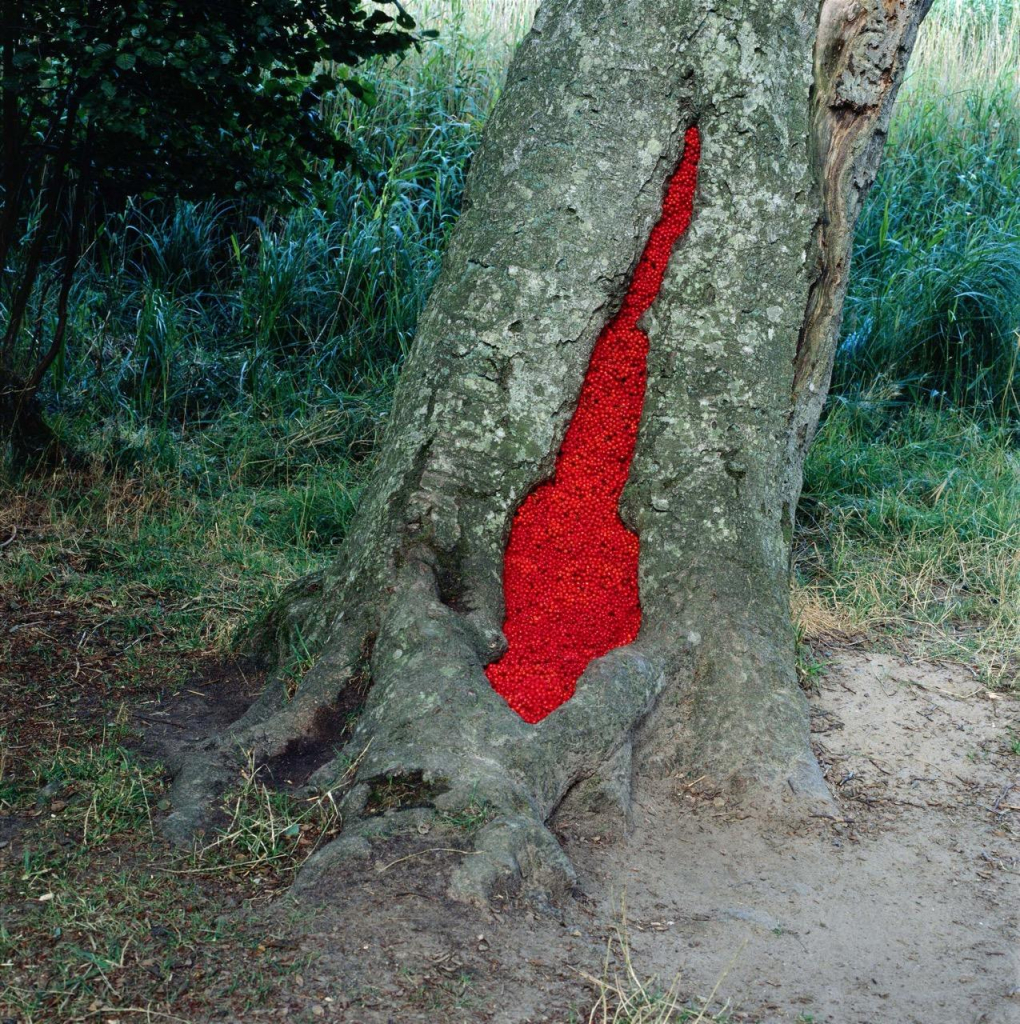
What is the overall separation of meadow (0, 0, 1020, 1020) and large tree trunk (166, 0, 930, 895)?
0.75 m

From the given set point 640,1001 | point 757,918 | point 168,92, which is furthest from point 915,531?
point 168,92

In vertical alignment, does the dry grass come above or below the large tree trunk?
below

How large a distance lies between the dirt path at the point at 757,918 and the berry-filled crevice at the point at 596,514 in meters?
0.52

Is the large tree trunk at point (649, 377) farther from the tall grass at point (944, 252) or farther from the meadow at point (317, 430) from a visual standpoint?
the tall grass at point (944, 252)

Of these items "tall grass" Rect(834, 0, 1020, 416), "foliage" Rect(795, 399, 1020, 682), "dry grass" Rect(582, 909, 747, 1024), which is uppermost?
"tall grass" Rect(834, 0, 1020, 416)

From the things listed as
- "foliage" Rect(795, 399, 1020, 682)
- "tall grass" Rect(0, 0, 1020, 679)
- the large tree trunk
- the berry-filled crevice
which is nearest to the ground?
the large tree trunk

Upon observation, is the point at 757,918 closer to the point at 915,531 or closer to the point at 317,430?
the point at 915,531

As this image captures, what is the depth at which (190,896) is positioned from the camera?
8.04 ft

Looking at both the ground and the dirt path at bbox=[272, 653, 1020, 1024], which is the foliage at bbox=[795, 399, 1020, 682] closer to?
the dirt path at bbox=[272, 653, 1020, 1024]

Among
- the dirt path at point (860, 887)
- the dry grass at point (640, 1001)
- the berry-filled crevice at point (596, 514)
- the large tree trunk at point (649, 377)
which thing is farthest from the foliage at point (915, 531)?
the dry grass at point (640, 1001)

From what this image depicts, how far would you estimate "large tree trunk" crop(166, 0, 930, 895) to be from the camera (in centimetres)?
320

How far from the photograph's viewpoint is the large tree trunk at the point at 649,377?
3201mm

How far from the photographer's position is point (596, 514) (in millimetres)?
3432

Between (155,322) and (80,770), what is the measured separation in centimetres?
396
